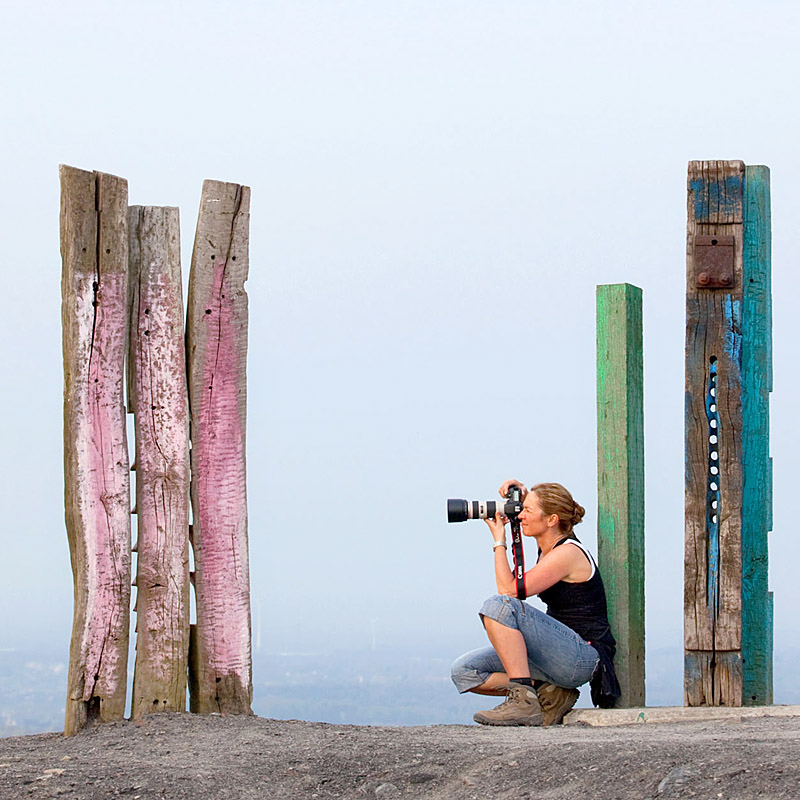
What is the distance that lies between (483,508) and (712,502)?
1.27 meters

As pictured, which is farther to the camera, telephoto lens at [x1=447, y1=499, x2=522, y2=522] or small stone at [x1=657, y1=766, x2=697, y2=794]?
telephoto lens at [x1=447, y1=499, x2=522, y2=522]

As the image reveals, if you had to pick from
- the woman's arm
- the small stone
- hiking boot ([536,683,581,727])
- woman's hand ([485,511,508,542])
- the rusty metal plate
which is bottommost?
hiking boot ([536,683,581,727])

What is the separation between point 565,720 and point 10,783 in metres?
2.92

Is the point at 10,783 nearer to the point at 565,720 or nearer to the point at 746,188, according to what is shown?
the point at 565,720

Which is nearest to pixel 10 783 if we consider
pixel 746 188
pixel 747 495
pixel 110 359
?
pixel 110 359

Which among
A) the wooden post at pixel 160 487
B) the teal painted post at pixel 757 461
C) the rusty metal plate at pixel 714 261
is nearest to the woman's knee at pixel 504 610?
the teal painted post at pixel 757 461

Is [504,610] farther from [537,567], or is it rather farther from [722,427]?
[722,427]

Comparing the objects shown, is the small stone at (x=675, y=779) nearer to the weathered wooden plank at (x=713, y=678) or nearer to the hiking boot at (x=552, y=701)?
the hiking boot at (x=552, y=701)

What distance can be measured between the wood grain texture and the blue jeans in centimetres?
65

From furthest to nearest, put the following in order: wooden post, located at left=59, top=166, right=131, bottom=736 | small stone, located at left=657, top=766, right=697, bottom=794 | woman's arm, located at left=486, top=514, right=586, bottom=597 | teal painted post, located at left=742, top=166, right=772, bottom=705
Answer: teal painted post, located at left=742, top=166, right=772, bottom=705 < woman's arm, located at left=486, top=514, right=586, bottom=597 < wooden post, located at left=59, top=166, right=131, bottom=736 < small stone, located at left=657, top=766, right=697, bottom=794

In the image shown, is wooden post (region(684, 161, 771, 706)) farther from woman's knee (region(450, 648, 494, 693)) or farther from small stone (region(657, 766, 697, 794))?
small stone (region(657, 766, 697, 794))

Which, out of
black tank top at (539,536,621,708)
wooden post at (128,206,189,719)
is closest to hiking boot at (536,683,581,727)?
black tank top at (539,536,621,708)

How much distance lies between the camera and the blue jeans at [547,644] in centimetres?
685

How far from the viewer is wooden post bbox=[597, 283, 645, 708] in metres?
7.45
